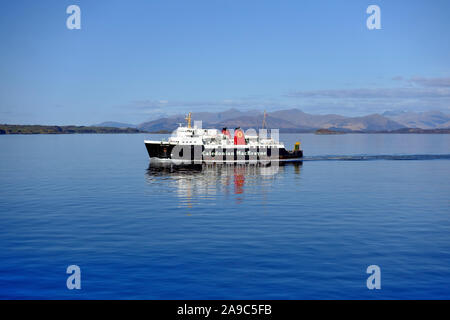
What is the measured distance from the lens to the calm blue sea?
21.2m

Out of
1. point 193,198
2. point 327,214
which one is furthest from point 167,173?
point 327,214

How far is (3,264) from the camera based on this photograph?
2489 centimetres

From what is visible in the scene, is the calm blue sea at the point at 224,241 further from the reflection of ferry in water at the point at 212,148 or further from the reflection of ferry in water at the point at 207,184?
the reflection of ferry in water at the point at 212,148

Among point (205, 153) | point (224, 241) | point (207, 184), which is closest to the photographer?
point (224, 241)

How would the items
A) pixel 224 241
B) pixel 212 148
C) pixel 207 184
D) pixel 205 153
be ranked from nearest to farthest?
pixel 224 241, pixel 207 184, pixel 205 153, pixel 212 148

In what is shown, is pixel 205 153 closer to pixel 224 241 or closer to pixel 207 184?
pixel 207 184

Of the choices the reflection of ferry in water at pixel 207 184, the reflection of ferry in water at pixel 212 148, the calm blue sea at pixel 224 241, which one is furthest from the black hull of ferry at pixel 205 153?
the calm blue sea at pixel 224 241

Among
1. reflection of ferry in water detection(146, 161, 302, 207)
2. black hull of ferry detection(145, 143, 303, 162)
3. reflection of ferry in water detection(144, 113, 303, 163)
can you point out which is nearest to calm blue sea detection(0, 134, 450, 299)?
reflection of ferry in water detection(146, 161, 302, 207)

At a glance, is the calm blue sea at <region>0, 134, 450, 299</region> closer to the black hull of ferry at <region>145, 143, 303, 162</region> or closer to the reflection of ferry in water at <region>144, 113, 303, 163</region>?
the black hull of ferry at <region>145, 143, 303, 162</region>

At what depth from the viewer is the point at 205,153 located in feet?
351

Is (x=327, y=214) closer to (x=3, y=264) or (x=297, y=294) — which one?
(x=297, y=294)

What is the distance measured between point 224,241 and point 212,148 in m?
78.7

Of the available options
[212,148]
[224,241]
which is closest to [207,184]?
[224,241]

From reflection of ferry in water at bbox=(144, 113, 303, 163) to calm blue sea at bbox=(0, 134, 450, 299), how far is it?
47.9m
